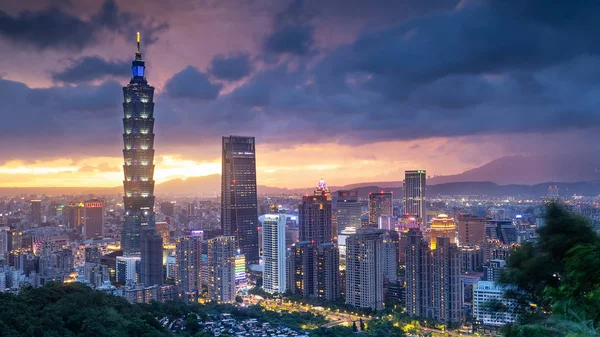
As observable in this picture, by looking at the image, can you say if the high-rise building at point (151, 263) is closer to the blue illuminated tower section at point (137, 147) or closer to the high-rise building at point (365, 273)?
the blue illuminated tower section at point (137, 147)

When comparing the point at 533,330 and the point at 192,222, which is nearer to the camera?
the point at 533,330

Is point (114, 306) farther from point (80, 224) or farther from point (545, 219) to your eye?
point (80, 224)

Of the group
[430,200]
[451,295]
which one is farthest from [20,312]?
[430,200]

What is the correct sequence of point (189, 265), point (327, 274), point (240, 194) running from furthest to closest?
point (240, 194) → point (189, 265) → point (327, 274)

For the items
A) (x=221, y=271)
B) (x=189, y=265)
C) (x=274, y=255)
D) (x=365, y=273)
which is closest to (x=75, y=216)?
(x=189, y=265)

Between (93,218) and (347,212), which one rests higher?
(347,212)

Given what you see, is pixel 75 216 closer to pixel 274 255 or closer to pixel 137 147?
pixel 137 147
